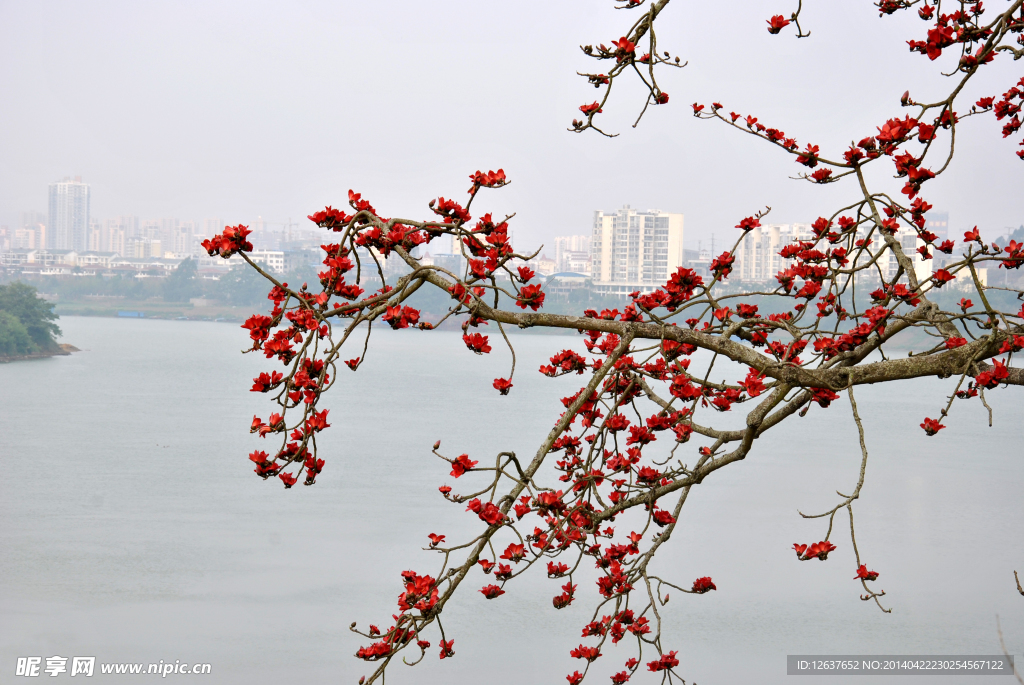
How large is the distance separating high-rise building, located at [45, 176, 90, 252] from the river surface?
62.8m

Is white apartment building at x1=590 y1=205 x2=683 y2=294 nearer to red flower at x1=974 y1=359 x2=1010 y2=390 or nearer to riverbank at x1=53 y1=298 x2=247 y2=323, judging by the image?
riverbank at x1=53 y1=298 x2=247 y2=323

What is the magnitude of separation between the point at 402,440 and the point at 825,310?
1477 cm

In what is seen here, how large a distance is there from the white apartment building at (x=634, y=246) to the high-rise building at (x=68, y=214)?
50.1 metres

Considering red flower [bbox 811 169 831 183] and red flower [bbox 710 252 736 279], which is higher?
red flower [bbox 811 169 831 183]

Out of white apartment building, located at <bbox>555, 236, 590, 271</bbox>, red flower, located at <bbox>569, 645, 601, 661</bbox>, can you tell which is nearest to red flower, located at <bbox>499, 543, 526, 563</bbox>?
red flower, located at <bbox>569, 645, 601, 661</bbox>

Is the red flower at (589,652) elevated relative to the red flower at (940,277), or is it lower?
lower

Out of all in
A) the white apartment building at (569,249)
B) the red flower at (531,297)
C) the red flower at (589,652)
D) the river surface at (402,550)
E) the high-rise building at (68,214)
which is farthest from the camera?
the high-rise building at (68,214)

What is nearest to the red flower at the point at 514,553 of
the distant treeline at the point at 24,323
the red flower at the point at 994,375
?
the red flower at the point at 994,375

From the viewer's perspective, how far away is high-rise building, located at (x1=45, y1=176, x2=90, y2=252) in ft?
251

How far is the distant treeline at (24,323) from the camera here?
2572 centimetres

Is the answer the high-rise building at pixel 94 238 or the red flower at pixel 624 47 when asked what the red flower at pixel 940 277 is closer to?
the red flower at pixel 624 47

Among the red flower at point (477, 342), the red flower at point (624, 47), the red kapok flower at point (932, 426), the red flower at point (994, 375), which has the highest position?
the red flower at point (624, 47)

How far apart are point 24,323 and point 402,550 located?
22409 mm

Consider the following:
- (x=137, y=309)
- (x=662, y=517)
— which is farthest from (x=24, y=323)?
(x=662, y=517)
